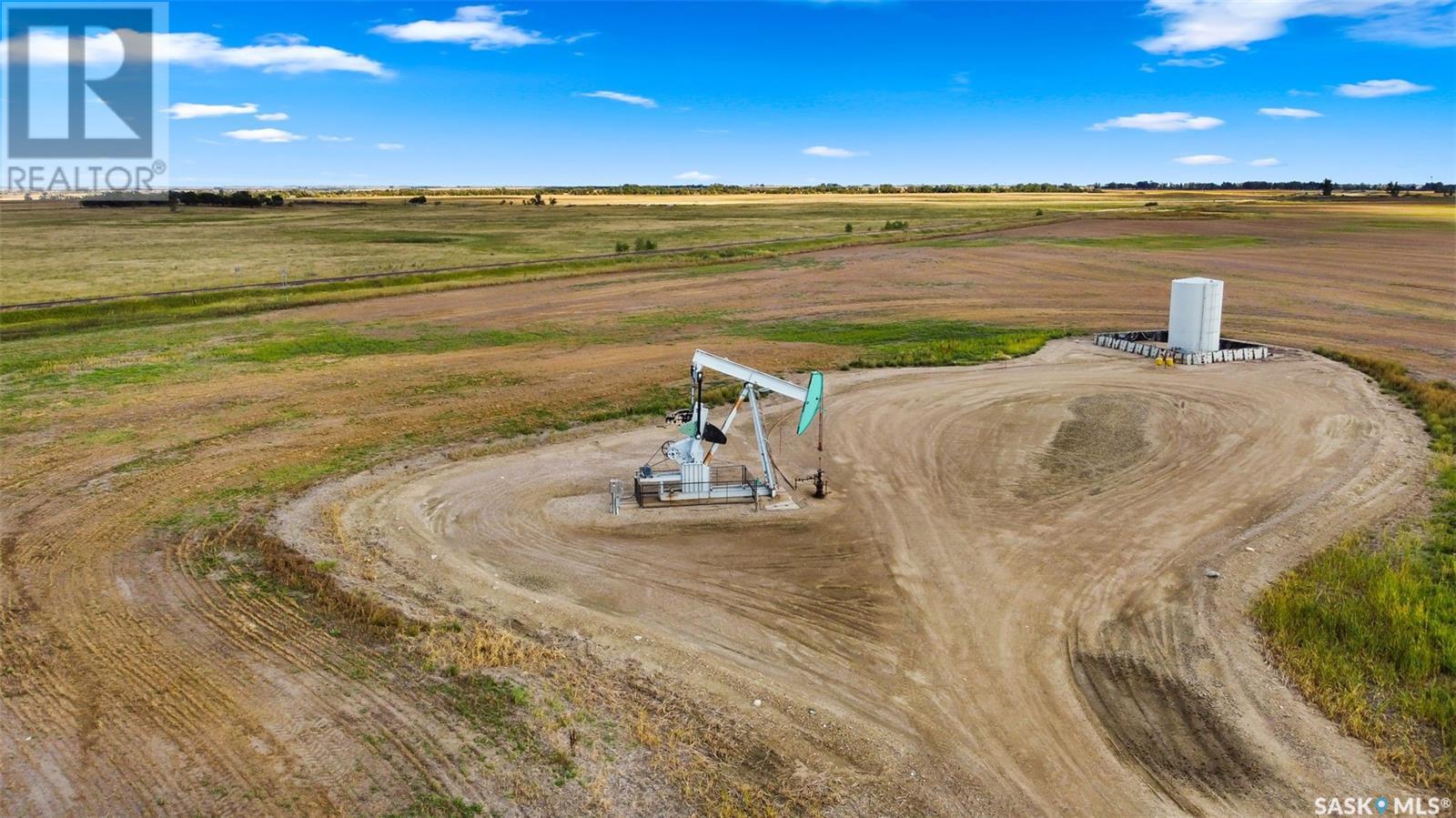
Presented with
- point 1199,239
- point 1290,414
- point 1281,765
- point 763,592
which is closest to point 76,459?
point 763,592

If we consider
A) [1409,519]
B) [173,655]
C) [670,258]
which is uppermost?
[670,258]

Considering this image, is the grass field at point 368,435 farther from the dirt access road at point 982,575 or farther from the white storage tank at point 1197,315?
the white storage tank at point 1197,315

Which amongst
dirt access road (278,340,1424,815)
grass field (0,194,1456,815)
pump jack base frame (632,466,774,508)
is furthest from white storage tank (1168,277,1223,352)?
pump jack base frame (632,466,774,508)

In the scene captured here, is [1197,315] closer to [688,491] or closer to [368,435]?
[688,491]

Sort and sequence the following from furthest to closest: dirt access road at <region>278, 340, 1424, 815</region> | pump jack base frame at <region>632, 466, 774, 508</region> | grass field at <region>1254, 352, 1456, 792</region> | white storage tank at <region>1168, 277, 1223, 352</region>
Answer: white storage tank at <region>1168, 277, 1223, 352</region>, pump jack base frame at <region>632, 466, 774, 508</region>, grass field at <region>1254, 352, 1456, 792</region>, dirt access road at <region>278, 340, 1424, 815</region>

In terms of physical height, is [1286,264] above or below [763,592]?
above

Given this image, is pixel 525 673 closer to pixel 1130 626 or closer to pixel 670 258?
pixel 1130 626

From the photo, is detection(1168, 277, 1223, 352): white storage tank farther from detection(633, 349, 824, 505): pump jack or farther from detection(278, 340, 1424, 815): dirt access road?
detection(633, 349, 824, 505): pump jack
